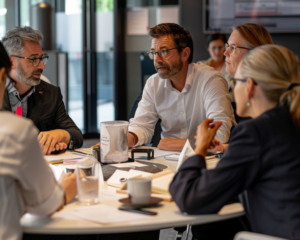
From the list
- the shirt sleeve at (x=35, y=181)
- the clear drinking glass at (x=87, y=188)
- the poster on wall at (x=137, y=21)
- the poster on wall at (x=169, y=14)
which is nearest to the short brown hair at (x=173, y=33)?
the clear drinking glass at (x=87, y=188)

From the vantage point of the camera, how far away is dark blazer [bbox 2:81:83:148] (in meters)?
2.38

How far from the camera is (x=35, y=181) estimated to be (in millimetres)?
1017

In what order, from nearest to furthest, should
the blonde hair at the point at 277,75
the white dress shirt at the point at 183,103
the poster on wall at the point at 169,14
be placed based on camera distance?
1. the blonde hair at the point at 277,75
2. the white dress shirt at the point at 183,103
3. the poster on wall at the point at 169,14

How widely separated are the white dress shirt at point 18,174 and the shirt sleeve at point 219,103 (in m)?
1.48

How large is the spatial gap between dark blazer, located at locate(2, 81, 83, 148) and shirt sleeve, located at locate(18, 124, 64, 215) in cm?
118

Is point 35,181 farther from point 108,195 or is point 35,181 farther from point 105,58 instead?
point 105,58

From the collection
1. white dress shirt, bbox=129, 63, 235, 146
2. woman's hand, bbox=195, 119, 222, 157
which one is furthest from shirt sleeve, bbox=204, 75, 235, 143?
woman's hand, bbox=195, 119, 222, 157

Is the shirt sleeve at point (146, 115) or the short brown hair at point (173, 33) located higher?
the short brown hair at point (173, 33)

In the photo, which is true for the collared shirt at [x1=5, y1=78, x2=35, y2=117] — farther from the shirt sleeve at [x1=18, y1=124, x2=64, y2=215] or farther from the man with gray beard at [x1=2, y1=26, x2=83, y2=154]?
the shirt sleeve at [x1=18, y1=124, x2=64, y2=215]

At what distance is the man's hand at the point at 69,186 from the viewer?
1.30 metres

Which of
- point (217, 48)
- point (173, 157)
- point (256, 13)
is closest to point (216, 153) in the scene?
point (173, 157)

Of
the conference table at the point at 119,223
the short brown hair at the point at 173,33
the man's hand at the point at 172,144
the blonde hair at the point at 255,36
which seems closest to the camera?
the conference table at the point at 119,223

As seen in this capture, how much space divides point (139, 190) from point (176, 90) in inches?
60.3

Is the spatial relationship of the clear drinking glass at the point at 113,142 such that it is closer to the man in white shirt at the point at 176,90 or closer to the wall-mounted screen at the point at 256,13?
the man in white shirt at the point at 176,90
